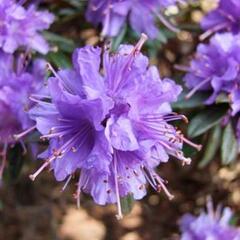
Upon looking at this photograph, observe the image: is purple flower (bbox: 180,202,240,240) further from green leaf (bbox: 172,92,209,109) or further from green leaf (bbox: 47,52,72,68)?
green leaf (bbox: 47,52,72,68)

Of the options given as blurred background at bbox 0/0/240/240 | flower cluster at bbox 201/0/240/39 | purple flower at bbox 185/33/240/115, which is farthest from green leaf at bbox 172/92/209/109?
blurred background at bbox 0/0/240/240

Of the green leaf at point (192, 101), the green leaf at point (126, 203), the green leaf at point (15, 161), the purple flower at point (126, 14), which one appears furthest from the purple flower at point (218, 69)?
the green leaf at point (15, 161)

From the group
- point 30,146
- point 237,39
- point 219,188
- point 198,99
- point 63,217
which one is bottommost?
point 63,217

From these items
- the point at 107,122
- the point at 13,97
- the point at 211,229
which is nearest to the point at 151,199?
the point at 211,229

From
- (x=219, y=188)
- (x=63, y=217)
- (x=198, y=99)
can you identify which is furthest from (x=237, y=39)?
(x=63, y=217)

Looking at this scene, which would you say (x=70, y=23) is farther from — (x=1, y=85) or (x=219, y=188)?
(x=219, y=188)

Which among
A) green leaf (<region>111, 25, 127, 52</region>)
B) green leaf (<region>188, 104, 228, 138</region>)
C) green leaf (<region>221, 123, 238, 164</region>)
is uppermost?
green leaf (<region>111, 25, 127, 52</region>)

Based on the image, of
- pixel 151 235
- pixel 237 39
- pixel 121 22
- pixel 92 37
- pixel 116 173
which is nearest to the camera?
pixel 116 173
